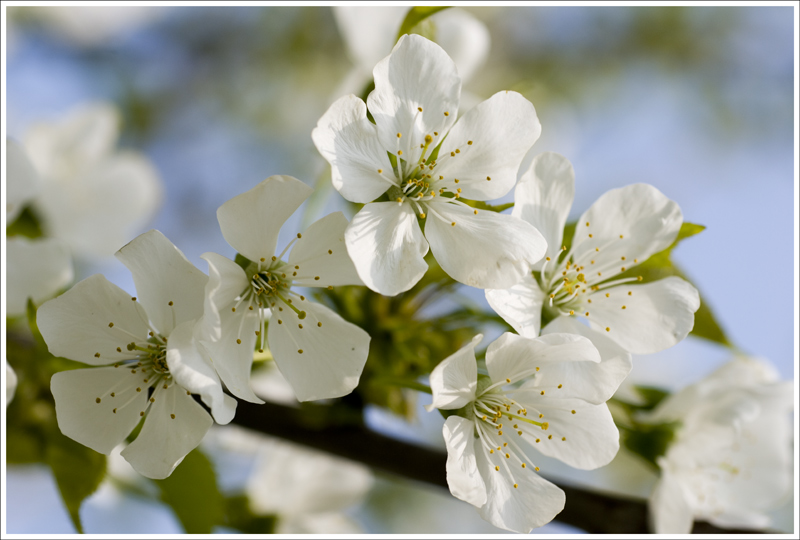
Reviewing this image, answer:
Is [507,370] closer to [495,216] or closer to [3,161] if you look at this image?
[495,216]

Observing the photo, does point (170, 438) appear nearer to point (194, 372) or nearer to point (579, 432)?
point (194, 372)

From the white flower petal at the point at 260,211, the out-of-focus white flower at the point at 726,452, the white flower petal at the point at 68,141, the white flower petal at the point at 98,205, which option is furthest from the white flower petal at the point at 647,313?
the white flower petal at the point at 68,141

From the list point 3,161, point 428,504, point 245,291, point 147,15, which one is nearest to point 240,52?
point 147,15

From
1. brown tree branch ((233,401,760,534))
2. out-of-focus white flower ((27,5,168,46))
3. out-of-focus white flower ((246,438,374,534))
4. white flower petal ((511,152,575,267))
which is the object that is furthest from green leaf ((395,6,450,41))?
out-of-focus white flower ((27,5,168,46))

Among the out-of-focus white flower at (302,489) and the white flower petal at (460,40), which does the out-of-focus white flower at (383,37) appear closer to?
the white flower petal at (460,40)

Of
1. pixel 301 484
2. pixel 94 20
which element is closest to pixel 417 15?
pixel 301 484
